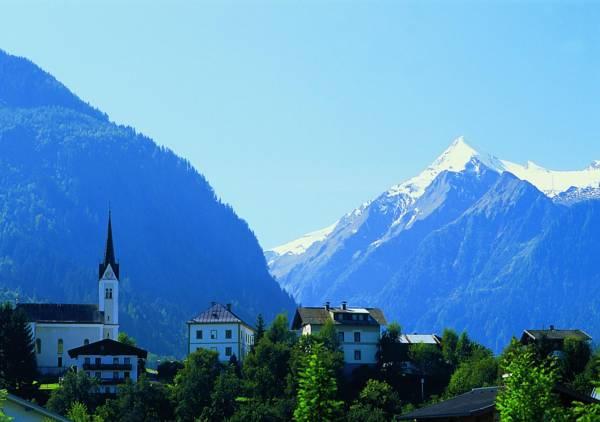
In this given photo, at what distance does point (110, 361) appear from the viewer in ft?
497

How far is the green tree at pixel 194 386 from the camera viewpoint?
132375 mm

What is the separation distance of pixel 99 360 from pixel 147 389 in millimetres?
17708

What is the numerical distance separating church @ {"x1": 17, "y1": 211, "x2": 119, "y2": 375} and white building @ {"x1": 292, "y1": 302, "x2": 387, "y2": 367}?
101 ft

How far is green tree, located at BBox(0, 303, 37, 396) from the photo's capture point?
147 m

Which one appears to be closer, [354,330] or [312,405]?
[312,405]

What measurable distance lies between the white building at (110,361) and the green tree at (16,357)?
5.49 metres

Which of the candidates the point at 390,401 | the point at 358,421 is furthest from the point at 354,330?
the point at 358,421

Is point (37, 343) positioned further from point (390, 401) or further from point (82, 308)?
point (390, 401)

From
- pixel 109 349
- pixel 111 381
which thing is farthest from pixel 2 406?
pixel 109 349

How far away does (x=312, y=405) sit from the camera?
6906 centimetres

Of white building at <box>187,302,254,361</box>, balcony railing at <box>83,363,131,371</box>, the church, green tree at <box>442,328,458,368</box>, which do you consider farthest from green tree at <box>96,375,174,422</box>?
green tree at <box>442,328,458,368</box>

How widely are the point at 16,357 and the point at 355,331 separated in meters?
39.0

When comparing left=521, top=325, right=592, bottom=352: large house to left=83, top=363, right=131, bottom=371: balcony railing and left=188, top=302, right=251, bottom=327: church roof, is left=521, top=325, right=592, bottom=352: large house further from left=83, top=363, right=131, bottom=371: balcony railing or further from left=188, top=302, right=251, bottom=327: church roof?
left=83, top=363, right=131, bottom=371: balcony railing

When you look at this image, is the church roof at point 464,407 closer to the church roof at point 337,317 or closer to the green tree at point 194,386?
the green tree at point 194,386
